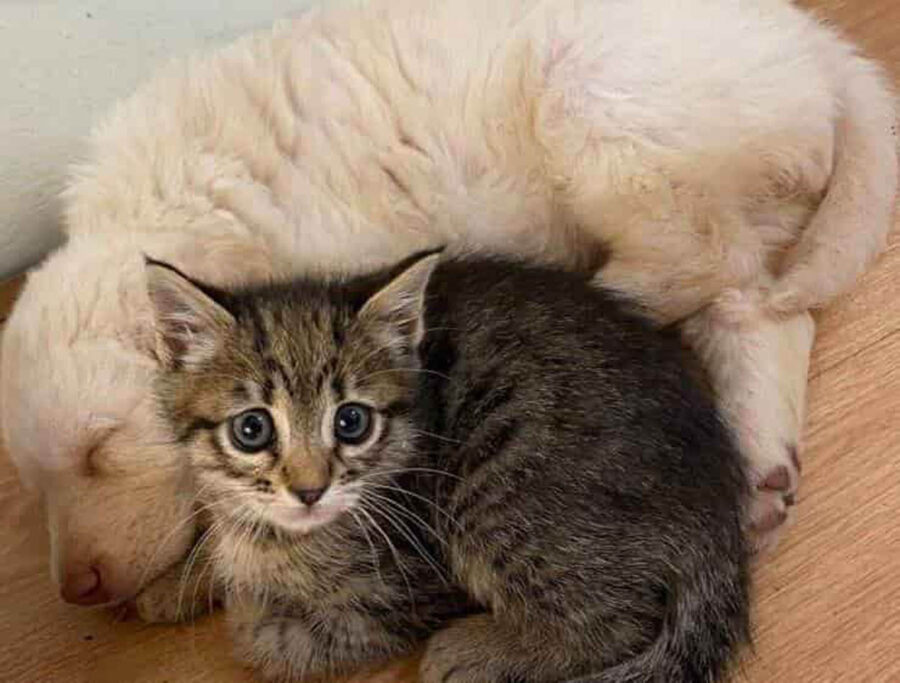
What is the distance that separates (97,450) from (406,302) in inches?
21.1

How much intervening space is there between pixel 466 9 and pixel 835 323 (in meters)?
0.82

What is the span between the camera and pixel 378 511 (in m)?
1.57

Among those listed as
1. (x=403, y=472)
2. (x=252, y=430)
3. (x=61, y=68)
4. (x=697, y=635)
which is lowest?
(x=697, y=635)

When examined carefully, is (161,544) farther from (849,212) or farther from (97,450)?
(849,212)

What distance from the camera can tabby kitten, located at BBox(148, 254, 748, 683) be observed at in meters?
1.49

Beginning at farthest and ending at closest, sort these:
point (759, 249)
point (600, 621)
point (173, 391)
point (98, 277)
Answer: point (759, 249)
point (98, 277)
point (173, 391)
point (600, 621)

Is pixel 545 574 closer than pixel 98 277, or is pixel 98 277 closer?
pixel 545 574

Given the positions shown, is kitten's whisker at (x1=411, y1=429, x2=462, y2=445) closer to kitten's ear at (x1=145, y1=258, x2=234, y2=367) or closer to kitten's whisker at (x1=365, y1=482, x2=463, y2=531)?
kitten's whisker at (x1=365, y1=482, x2=463, y2=531)

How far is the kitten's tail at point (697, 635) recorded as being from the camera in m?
1.45

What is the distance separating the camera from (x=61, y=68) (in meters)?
2.14

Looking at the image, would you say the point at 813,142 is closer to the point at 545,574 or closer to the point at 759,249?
the point at 759,249

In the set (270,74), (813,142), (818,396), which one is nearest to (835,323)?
(818,396)

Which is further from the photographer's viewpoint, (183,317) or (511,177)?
(511,177)

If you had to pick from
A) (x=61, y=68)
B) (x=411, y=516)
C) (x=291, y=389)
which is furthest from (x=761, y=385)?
(x=61, y=68)
